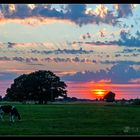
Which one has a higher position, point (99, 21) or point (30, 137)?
point (99, 21)

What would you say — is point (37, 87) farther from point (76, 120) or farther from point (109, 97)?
point (109, 97)

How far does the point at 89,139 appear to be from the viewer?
13359 millimetres

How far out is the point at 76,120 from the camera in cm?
1359

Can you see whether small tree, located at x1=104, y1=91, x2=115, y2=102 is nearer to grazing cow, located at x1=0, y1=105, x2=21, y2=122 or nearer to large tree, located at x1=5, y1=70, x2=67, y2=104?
large tree, located at x1=5, y1=70, x2=67, y2=104

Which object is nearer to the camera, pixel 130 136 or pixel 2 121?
pixel 130 136

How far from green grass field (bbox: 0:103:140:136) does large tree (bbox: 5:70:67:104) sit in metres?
0.16

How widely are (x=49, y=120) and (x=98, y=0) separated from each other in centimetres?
164

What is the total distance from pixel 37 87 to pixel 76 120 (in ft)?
2.51

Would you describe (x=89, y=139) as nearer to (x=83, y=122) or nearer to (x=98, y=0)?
(x=83, y=122)

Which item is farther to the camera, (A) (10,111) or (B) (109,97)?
(A) (10,111)

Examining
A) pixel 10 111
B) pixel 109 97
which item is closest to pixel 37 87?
pixel 10 111

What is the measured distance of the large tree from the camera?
44.8 ft

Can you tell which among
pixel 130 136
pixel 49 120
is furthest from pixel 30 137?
pixel 130 136

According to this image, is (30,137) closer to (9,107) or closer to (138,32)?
(9,107)
